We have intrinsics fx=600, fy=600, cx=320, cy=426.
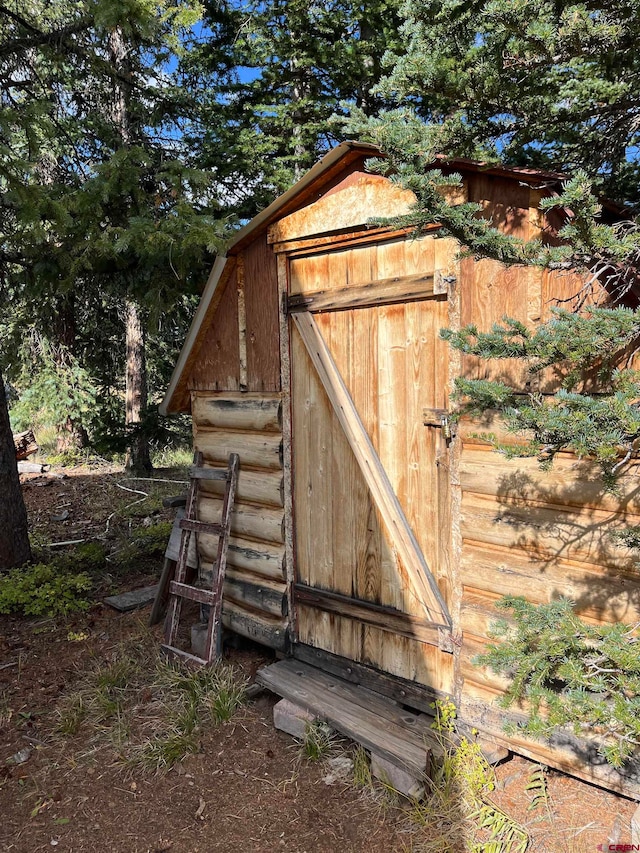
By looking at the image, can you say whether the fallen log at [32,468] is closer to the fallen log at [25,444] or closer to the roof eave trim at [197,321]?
the fallen log at [25,444]

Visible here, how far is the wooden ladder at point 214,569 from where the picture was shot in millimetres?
4742

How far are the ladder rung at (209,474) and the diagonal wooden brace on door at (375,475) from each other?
4.15 ft

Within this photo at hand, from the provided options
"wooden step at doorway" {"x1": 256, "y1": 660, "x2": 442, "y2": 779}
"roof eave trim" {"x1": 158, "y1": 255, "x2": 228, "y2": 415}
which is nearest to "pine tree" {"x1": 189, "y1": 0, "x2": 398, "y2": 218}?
"roof eave trim" {"x1": 158, "y1": 255, "x2": 228, "y2": 415}

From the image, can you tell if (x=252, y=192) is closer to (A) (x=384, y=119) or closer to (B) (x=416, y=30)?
(B) (x=416, y=30)

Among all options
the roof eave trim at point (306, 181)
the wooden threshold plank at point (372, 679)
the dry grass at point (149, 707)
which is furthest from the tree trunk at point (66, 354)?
the wooden threshold plank at point (372, 679)

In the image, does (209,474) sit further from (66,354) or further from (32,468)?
(32,468)

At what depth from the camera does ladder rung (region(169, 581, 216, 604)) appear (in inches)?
189

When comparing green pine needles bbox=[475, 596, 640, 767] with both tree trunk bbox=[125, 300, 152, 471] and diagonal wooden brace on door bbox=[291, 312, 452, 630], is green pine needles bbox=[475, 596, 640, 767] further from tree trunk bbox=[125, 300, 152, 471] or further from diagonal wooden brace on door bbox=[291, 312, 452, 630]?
tree trunk bbox=[125, 300, 152, 471]

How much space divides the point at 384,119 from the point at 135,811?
4.00 m

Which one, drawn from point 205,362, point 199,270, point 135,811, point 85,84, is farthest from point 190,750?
point 85,84

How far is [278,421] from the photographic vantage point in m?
4.52

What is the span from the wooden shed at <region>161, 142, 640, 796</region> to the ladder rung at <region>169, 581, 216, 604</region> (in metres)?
0.27

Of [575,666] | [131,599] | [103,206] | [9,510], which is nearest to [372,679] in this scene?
[575,666]

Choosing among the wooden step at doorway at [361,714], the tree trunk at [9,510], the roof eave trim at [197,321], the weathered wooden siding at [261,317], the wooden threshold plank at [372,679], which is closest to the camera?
the wooden step at doorway at [361,714]
